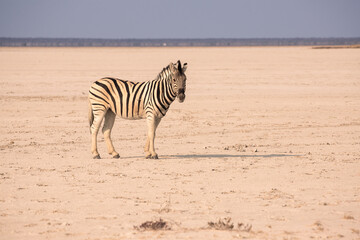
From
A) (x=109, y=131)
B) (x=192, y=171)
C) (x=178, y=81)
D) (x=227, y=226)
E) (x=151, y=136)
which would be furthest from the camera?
(x=109, y=131)

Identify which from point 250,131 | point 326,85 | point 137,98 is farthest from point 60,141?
point 326,85

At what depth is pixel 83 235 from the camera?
8.65 metres

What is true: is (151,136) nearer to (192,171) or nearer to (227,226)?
(192,171)

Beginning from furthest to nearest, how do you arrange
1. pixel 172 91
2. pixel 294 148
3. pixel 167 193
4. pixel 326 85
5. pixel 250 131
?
1. pixel 326 85
2. pixel 250 131
3. pixel 294 148
4. pixel 172 91
5. pixel 167 193

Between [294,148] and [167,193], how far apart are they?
17.0ft

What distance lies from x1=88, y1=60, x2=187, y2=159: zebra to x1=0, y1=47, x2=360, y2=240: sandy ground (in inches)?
20.1

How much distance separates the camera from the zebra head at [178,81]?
13809 millimetres

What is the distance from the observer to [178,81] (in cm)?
1386

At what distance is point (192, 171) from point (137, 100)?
2.13 metres

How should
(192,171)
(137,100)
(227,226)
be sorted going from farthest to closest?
(137,100), (192,171), (227,226)

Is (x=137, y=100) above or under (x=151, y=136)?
above

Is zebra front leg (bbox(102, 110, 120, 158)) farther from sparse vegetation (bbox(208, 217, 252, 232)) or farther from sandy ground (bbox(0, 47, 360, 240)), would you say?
sparse vegetation (bbox(208, 217, 252, 232))

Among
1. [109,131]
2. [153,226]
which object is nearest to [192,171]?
[109,131]

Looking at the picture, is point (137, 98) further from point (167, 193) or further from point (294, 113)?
point (294, 113)
